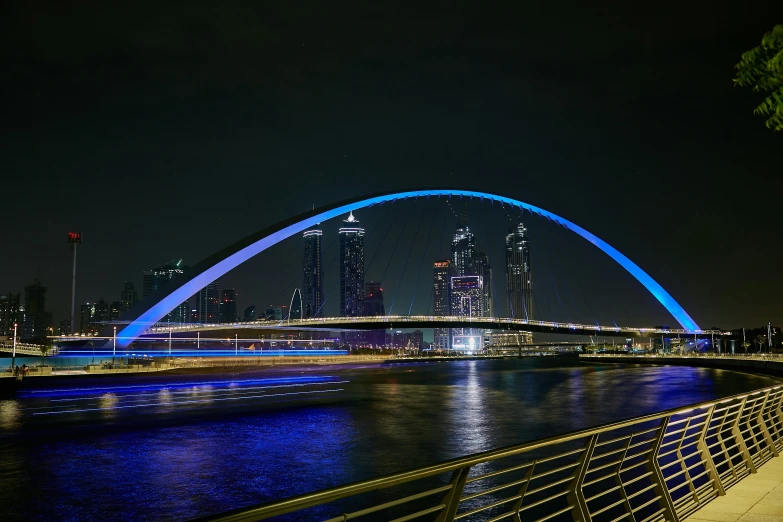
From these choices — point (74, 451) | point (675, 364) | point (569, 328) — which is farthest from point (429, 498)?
point (569, 328)

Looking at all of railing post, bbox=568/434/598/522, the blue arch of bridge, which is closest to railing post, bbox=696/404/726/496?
railing post, bbox=568/434/598/522

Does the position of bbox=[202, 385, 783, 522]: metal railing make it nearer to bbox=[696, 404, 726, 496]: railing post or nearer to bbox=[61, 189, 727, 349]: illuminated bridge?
bbox=[696, 404, 726, 496]: railing post

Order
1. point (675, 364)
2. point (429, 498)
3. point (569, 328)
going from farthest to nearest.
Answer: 1. point (569, 328)
2. point (675, 364)
3. point (429, 498)

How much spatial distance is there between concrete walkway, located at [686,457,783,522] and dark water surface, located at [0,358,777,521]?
6983 millimetres

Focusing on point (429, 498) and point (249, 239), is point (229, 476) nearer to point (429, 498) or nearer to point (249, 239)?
point (429, 498)

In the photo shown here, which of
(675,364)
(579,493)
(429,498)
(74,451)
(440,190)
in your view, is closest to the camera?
(579,493)

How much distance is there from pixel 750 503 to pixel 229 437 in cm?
1473

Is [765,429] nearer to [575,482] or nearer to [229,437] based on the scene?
[575,482]

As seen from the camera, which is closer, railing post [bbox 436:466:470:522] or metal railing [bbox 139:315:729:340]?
railing post [bbox 436:466:470:522]

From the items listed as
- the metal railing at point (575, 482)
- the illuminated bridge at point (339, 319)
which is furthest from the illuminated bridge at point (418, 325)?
the metal railing at point (575, 482)

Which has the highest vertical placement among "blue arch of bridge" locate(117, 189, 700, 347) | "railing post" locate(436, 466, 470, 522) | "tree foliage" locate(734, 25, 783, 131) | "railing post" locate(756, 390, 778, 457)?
"blue arch of bridge" locate(117, 189, 700, 347)

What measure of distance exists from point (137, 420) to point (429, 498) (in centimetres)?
1450

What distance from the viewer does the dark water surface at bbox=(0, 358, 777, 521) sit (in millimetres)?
11914

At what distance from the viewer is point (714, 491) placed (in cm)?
777
